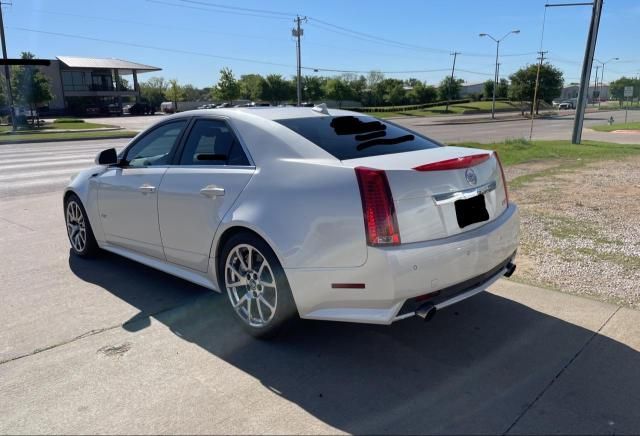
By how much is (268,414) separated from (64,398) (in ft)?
3.92

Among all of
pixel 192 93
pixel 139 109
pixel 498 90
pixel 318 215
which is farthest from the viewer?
pixel 192 93

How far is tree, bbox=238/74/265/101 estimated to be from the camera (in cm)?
7400

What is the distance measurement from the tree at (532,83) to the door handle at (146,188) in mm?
56830

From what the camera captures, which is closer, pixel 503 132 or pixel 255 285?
pixel 255 285

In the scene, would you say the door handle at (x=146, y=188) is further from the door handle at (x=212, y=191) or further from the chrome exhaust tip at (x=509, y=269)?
the chrome exhaust tip at (x=509, y=269)

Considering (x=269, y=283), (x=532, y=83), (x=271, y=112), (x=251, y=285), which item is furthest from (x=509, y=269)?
(x=532, y=83)

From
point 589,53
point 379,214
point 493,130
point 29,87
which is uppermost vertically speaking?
point 589,53

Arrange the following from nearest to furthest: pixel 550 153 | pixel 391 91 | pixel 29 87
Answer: pixel 550 153 → pixel 29 87 → pixel 391 91

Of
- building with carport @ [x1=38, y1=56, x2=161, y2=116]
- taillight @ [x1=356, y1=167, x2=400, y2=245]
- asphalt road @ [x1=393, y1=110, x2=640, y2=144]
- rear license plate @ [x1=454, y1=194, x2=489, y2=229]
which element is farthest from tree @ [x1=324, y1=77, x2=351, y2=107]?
taillight @ [x1=356, y1=167, x2=400, y2=245]

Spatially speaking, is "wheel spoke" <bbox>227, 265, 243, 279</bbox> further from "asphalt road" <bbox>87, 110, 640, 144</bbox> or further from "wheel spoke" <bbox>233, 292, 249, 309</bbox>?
"asphalt road" <bbox>87, 110, 640, 144</bbox>

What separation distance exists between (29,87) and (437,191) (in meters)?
47.4

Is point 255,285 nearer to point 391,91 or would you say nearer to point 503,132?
point 503,132

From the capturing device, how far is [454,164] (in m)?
3.26

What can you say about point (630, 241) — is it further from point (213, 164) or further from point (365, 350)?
point (213, 164)
